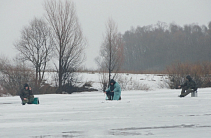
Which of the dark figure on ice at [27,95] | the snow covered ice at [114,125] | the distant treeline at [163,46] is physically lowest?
the snow covered ice at [114,125]

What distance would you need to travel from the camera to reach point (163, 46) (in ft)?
307

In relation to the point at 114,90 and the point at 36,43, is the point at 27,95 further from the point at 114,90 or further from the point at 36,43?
the point at 36,43

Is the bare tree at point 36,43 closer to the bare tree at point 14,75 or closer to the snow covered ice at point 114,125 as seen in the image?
the bare tree at point 14,75

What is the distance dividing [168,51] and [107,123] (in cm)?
8311

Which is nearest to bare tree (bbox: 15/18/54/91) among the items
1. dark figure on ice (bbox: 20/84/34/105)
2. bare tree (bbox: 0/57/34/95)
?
bare tree (bbox: 0/57/34/95)

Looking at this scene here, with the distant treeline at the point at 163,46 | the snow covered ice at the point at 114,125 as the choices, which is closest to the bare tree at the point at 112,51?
the snow covered ice at the point at 114,125

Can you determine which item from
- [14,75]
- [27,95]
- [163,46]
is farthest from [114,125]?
[163,46]

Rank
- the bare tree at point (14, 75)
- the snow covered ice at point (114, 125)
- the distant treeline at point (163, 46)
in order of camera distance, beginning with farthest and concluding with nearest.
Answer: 1. the distant treeline at point (163, 46)
2. the bare tree at point (14, 75)
3. the snow covered ice at point (114, 125)

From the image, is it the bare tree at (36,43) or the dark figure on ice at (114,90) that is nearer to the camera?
the dark figure on ice at (114,90)

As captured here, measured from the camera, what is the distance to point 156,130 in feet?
29.7

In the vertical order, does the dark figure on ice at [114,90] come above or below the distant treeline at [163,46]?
below

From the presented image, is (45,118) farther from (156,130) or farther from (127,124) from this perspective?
(156,130)

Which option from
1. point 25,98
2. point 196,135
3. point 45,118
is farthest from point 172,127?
point 25,98

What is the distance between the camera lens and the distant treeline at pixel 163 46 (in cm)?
8825
